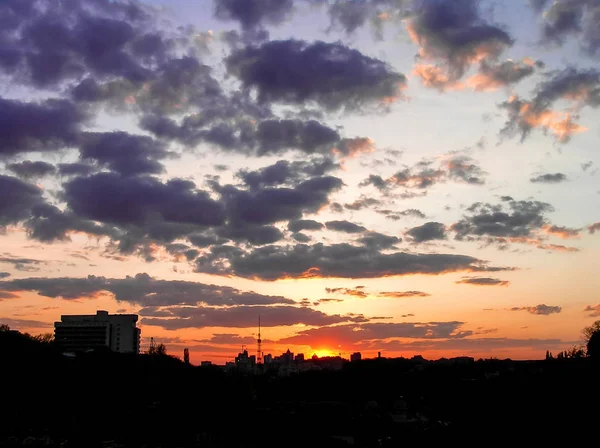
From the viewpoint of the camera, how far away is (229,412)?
95.1 m

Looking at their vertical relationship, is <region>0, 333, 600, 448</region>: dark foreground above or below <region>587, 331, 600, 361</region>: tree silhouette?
below

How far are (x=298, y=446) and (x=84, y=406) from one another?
3027cm

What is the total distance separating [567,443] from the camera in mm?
57625

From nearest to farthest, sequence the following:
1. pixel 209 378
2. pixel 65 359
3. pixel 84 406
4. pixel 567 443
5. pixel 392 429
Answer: pixel 567 443 → pixel 392 429 → pixel 84 406 → pixel 65 359 → pixel 209 378

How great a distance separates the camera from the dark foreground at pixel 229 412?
63156mm

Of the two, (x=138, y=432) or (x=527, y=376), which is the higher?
(x=527, y=376)

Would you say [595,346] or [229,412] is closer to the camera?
[595,346]

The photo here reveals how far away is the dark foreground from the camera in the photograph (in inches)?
2486

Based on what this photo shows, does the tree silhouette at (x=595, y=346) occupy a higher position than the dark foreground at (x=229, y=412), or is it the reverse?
the tree silhouette at (x=595, y=346)

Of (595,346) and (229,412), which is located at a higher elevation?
(595,346)

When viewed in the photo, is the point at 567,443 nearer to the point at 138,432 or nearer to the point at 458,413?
the point at 458,413

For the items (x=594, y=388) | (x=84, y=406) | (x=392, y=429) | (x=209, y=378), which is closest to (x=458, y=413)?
(x=392, y=429)

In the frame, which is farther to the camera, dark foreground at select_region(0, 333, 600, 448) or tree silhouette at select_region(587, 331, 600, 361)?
tree silhouette at select_region(587, 331, 600, 361)

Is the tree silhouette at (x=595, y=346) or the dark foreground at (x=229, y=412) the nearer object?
the dark foreground at (x=229, y=412)
